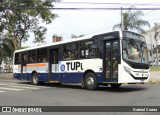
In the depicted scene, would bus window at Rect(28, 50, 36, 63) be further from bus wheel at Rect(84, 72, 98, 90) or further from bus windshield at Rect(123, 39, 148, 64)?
bus windshield at Rect(123, 39, 148, 64)

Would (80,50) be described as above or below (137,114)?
above

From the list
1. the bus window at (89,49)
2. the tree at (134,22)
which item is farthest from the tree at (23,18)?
the bus window at (89,49)

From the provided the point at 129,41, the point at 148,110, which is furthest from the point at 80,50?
the point at 148,110

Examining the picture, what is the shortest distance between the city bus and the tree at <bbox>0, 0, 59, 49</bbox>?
16506 millimetres

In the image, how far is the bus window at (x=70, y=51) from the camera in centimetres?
1984

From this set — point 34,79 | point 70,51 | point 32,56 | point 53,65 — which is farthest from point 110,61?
point 32,56

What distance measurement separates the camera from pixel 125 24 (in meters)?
44.0

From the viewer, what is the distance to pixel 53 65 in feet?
72.5

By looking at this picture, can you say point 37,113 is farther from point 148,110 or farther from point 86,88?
point 86,88

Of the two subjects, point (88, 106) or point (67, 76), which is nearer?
point (88, 106)

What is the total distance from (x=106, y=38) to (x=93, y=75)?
2.25m

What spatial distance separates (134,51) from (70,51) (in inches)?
178

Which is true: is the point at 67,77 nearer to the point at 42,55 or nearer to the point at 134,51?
the point at 42,55

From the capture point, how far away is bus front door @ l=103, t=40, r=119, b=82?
17202 mm
